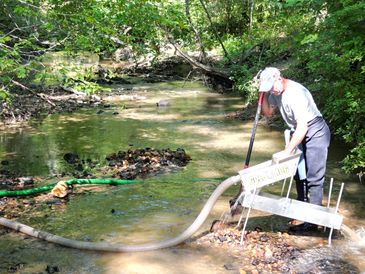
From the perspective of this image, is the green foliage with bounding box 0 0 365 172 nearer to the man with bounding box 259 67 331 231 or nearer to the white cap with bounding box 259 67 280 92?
the man with bounding box 259 67 331 231

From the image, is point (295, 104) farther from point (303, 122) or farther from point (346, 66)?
point (346, 66)

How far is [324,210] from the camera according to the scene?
16.2 feet

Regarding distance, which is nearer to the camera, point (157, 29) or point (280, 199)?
point (280, 199)

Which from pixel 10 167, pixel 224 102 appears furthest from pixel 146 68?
pixel 10 167

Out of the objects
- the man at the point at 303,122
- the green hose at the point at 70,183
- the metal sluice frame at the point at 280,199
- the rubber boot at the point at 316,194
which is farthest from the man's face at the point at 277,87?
the green hose at the point at 70,183

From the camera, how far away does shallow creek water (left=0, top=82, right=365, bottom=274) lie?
4.83m

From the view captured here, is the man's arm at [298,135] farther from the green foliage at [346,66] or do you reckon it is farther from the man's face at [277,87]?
the green foliage at [346,66]

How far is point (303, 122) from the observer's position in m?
4.86

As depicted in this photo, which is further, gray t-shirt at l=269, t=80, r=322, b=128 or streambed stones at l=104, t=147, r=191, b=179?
streambed stones at l=104, t=147, r=191, b=179

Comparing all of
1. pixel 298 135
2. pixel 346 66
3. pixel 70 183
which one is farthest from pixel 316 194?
pixel 70 183

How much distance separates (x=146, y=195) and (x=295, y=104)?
10.4ft

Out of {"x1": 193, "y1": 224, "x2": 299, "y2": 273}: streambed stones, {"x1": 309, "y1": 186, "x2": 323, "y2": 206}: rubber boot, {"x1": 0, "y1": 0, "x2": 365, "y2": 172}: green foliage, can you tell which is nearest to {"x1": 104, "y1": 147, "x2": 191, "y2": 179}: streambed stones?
{"x1": 0, "y1": 0, "x2": 365, "y2": 172}: green foliage

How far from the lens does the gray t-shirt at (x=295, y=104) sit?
4.92 metres

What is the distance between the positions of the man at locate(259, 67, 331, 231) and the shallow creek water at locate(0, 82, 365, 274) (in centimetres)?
75
